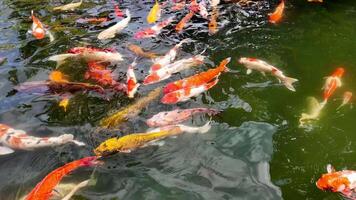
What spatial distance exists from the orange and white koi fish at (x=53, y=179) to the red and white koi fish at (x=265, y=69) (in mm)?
3156

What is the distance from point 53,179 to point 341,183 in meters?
3.41

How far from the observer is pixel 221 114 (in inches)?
263

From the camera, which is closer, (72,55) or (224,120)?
(224,120)

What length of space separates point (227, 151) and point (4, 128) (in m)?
A: 3.24

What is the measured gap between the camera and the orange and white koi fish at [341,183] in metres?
5.07

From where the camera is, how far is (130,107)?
6695 mm

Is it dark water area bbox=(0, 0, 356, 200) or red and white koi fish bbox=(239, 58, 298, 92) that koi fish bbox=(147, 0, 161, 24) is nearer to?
dark water area bbox=(0, 0, 356, 200)

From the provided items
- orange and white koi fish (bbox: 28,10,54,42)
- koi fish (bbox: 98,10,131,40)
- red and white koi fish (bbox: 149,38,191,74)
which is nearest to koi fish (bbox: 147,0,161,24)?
koi fish (bbox: 98,10,131,40)

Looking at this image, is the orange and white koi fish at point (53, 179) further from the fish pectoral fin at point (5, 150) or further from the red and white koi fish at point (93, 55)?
the red and white koi fish at point (93, 55)

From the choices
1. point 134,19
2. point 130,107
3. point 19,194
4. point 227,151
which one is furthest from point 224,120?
point 134,19

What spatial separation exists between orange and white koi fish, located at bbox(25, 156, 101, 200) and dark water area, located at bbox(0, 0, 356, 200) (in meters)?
0.12

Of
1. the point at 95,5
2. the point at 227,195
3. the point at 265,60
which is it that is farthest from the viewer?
the point at 95,5

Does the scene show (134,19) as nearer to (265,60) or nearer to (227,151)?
(265,60)

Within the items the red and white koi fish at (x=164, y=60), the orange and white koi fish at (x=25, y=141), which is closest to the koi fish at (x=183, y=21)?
the red and white koi fish at (x=164, y=60)
